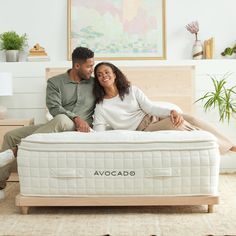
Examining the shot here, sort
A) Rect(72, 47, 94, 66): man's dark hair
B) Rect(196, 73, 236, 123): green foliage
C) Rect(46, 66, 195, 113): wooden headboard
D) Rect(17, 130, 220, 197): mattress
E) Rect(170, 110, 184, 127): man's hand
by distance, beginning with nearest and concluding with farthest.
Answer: Rect(17, 130, 220, 197): mattress → Rect(170, 110, 184, 127): man's hand → Rect(72, 47, 94, 66): man's dark hair → Rect(196, 73, 236, 123): green foliage → Rect(46, 66, 195, 113): wooden headboard

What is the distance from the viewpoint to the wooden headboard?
4.89m

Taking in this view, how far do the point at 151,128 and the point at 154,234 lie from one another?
1.09m

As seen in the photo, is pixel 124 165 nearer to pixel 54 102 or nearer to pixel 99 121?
pixel 99 121

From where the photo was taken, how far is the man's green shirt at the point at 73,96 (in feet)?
12.1

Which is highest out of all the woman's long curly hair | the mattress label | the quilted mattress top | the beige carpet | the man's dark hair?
the man's dark hair

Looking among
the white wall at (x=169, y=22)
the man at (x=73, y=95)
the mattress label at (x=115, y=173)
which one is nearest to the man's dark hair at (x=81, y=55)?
the man at (x=73, y=95)

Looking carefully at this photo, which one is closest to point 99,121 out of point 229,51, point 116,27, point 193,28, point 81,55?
point 81,55

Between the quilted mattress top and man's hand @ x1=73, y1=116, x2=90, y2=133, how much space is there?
1.05 feet

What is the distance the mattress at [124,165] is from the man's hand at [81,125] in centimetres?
36

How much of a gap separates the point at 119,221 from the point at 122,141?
464 mm

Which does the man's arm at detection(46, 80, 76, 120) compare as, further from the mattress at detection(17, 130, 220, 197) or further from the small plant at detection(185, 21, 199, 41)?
the small plant at detection(185, 21, 199, 41)

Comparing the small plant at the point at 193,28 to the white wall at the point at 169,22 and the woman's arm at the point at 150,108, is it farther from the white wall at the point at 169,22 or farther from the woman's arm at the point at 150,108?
the woman's arm at the point at 150,108

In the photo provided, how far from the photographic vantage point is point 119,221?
2850 mm

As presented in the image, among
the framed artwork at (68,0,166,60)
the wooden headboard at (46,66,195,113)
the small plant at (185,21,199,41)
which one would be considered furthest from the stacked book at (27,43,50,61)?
the small plant at (185,21,199,41)
